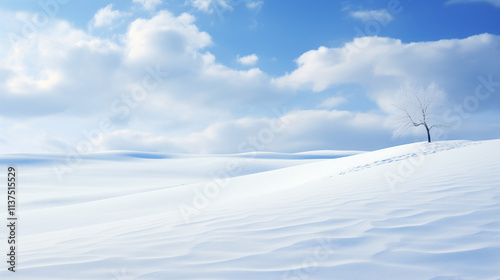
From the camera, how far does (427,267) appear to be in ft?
7.85

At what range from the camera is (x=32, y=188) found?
23.0 metres

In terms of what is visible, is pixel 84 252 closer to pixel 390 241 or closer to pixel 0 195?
pixel 390 241

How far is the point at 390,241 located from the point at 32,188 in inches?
1015

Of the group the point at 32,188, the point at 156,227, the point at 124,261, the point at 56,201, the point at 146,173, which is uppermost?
the point at 146,173

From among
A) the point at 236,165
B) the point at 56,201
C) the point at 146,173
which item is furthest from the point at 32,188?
the point at 236,165

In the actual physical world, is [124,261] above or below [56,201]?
below

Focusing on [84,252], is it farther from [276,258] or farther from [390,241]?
[390,241]

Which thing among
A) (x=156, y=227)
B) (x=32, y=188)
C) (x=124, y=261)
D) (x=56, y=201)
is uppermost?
(x=32, y=188)

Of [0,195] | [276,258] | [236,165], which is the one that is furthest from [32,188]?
[276,258]

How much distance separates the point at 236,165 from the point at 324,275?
117ft

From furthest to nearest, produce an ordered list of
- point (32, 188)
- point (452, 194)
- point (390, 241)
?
point (32, 188) → point (452, 194) → point (390, 241)

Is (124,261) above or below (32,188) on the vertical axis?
below

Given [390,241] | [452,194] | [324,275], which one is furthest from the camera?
[452,194]

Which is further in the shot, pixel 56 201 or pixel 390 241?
pixel 56 201
